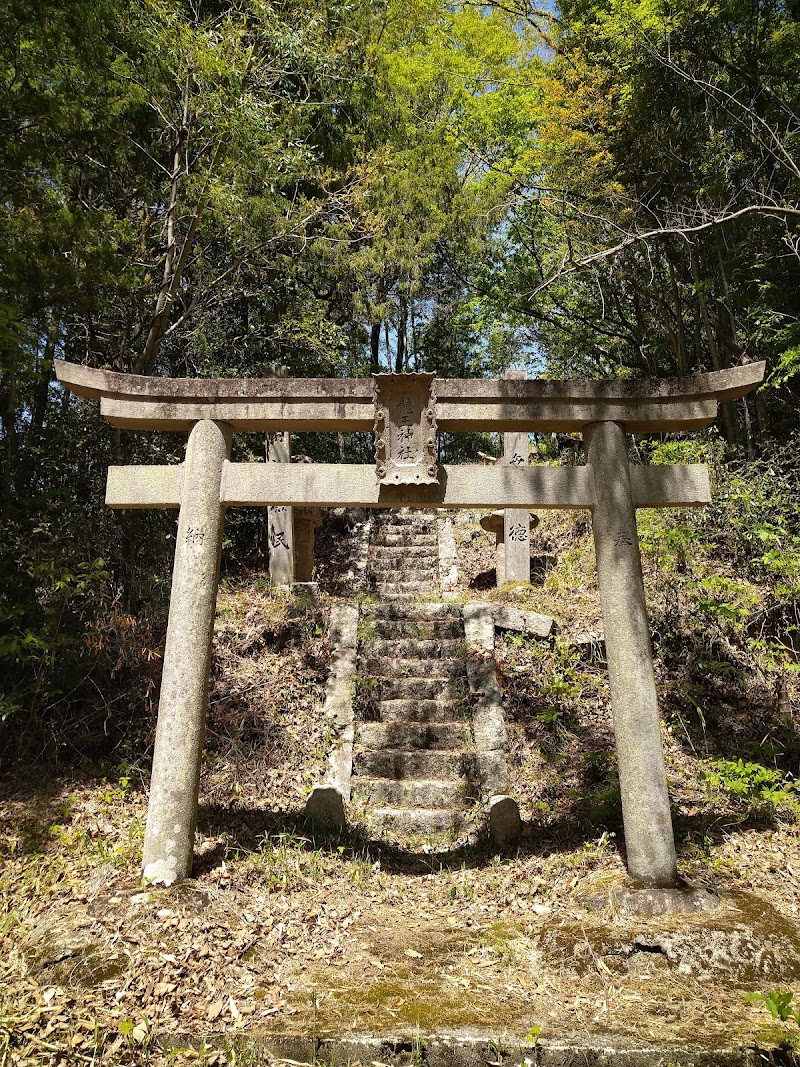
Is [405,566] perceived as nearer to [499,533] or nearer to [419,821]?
[499,533]

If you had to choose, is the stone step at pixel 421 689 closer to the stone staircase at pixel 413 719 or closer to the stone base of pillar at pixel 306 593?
the stone staircase at pixel 413 719

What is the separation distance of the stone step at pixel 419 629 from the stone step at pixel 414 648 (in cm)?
11

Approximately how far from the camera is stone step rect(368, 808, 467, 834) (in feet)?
19.0

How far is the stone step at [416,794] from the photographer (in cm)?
603

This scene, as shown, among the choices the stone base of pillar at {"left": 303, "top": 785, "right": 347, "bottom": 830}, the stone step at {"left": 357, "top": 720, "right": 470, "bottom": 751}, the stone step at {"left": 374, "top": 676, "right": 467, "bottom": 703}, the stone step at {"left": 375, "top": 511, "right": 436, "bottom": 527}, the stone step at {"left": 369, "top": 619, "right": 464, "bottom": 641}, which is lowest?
the stone base of pillar at {"left": 303, "top": 785, "right": 347, "bottom": 830}

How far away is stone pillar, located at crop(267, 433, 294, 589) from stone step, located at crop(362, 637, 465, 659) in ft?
6.62

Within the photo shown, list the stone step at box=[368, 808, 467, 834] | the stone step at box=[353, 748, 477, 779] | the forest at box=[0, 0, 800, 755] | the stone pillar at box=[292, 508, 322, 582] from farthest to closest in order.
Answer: the stone pillar at box=[292, 508, 322, 582]
the stone step at box=[353, 748, 477, 779]
the forest at box=[0, 0, 800, 755]
the stone step at box=[368, 808, 467, 834]

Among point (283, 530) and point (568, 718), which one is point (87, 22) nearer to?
point (283, 530)

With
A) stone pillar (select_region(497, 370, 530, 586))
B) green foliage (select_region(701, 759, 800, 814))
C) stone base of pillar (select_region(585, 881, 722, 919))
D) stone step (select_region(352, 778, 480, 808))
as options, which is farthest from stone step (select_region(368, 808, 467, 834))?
stone pillar (select_region(497, 370, 530, 586))

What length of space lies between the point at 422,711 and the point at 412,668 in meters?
0.68

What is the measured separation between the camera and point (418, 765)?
6406 mm

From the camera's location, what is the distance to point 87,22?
19.8 feet

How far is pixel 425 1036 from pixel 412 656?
491cm

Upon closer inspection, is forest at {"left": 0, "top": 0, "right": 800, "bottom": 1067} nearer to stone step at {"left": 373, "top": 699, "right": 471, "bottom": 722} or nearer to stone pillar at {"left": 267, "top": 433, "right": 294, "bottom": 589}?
stone step at {"left": 373, "top": 699, "right": 471, "bottom": 722}
